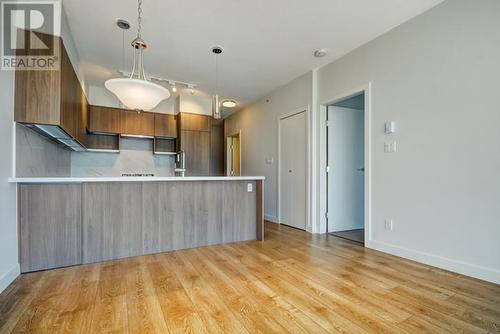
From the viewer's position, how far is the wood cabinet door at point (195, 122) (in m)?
5.37

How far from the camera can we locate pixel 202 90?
17.1 feet

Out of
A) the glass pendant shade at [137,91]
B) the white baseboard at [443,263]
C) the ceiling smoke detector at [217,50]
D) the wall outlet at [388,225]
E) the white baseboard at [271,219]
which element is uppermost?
the ceiling smoke detector at [217,50]

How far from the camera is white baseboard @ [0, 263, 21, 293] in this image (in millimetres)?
2000

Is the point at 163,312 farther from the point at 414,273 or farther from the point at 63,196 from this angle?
the point at 414,273

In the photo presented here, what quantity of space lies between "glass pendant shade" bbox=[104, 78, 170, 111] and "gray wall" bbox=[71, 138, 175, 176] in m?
3.46

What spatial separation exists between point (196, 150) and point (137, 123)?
1.34m

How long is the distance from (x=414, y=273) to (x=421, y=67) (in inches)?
85.8

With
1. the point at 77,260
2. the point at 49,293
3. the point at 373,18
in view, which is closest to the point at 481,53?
the point at 373,18

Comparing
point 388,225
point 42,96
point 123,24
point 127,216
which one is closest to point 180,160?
point 127,216

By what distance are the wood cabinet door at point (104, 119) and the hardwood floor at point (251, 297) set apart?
3.16 meters

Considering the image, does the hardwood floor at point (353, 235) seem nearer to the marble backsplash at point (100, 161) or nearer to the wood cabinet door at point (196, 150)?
the wood cabinet door at point (196, 150)

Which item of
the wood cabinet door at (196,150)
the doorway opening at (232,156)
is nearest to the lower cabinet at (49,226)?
the wood cabinet door at (196,150)

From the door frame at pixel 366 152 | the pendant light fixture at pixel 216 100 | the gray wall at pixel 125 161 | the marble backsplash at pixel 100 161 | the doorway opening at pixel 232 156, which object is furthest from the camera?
the doorway opening at pixel 232 156

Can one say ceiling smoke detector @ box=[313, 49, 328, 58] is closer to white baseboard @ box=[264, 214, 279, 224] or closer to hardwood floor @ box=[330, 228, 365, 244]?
hardwood floor @ box=[330, 228, 365, 244]
